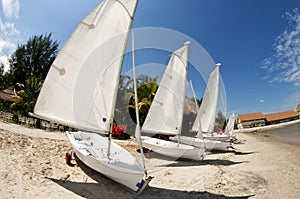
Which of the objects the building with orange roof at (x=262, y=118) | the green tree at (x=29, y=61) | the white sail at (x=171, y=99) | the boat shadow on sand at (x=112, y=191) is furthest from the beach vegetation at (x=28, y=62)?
the building with orange roof at (x=262, y=118)

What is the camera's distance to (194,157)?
31.3ft

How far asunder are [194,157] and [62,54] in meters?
8.21

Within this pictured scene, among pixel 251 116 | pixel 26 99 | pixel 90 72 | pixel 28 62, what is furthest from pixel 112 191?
pixel 251 116

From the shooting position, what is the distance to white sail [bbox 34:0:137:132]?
5.47m

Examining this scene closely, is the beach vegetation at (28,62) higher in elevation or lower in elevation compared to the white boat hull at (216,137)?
higher

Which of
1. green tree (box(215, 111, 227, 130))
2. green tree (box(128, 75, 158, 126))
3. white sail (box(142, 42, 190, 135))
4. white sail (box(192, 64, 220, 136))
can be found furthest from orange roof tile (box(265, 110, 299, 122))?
white sail (box(142, 42, 190, 135))

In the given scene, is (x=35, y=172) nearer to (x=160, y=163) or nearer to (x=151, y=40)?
(x=160, y=163)

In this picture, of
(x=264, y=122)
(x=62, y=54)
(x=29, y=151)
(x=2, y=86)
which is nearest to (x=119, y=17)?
(x=62, y=54)

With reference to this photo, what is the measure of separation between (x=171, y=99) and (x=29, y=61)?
26573 mm

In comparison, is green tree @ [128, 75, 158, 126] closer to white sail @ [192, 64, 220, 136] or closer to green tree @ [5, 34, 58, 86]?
white sail @ [192, 64, 220, 136]

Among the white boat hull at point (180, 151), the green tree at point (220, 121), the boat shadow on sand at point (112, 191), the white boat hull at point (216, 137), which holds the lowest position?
the boat shadow on sand at point (112, 191)

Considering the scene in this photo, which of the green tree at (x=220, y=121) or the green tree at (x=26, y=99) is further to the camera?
the green tree at (x=220, y=121)

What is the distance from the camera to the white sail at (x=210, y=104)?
15852 mm

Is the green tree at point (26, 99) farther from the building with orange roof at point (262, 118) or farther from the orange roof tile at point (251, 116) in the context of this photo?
the orange roof tile at point (251, 116)
